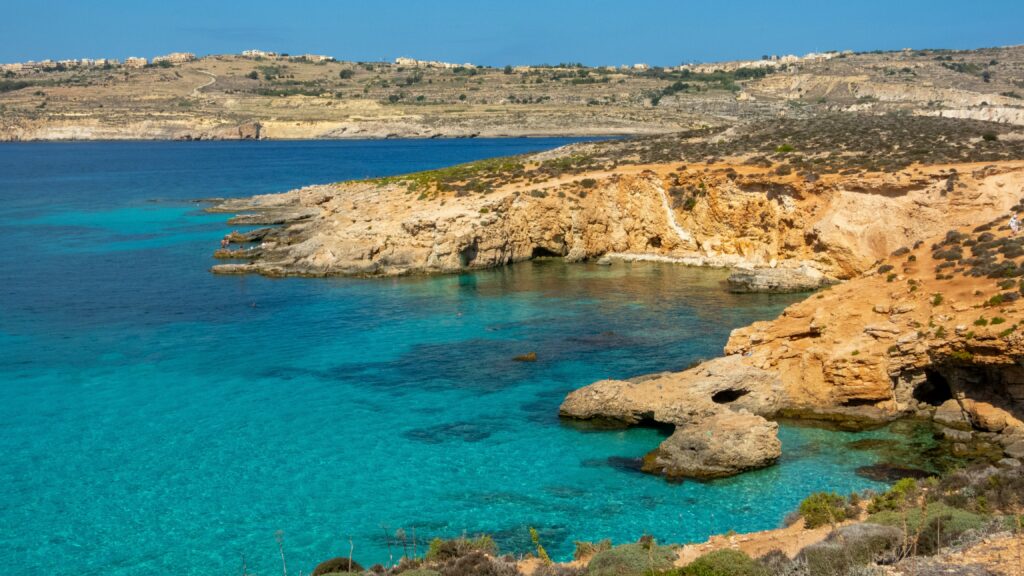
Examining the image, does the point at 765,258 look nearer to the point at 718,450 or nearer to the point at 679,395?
the point at 679,395

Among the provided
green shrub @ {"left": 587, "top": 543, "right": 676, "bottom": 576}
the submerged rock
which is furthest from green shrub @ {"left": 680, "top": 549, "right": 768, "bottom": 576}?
the submerged rock

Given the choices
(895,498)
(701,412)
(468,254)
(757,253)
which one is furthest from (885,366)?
(468,254)

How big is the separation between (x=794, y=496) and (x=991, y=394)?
20.0 ft

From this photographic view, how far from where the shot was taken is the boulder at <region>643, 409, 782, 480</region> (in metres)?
18.3

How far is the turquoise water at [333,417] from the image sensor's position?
16812 mm

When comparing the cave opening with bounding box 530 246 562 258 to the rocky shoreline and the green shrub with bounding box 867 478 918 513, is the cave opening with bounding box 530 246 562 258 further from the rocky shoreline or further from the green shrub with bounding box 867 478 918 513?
the green shrub with bounding box 867 478 918 513

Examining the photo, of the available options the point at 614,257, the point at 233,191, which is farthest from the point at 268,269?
the point at 233,191

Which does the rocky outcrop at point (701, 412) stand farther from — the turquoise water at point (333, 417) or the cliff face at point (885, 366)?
the turquoise water at point (333, 417)

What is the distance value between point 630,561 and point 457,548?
9.61ft

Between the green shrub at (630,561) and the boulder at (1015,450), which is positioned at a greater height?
the boulder at (1015,450)

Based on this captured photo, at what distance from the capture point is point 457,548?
14258mm

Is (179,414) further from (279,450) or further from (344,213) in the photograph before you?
(344,213)

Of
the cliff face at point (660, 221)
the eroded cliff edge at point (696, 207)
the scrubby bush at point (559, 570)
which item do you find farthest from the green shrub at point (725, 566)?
the cliff face at point (660, 221)

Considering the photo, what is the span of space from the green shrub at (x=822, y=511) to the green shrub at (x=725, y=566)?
2.95 meters
